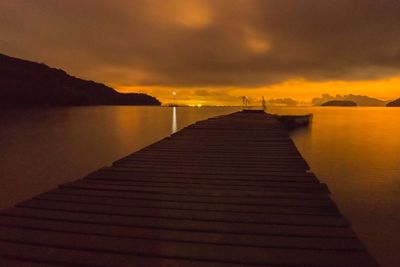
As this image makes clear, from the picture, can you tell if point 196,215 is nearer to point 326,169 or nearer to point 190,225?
point 190,225

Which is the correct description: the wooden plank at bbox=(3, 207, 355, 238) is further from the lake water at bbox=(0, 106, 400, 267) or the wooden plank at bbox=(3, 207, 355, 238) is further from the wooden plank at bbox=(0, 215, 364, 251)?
the lake water at bbox=(0, 106, 400, 267)

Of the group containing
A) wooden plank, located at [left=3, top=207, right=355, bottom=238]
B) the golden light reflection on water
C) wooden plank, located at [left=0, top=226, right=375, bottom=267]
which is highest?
wooden plank, located at [left=3, top=207, right=355, bottom=238]

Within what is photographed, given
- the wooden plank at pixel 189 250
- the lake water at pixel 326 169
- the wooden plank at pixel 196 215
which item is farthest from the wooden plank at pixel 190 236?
the lake water at pixel 326 169

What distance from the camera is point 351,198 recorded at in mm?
16922

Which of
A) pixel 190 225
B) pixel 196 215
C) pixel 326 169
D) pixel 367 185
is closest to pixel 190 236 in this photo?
pixel 190 225

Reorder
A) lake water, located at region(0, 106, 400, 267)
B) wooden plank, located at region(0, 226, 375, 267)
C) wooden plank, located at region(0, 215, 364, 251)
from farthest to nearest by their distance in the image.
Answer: lake water, located at region(0, 106, 400, 267)
wooden plank, located at region(0, 215, 364, 251)
wooden plank, located at region(0, 226, 375, 267)

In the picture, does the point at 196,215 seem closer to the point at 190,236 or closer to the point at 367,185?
the point at 190,236

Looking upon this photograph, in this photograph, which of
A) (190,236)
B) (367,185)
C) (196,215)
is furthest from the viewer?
(367,185)

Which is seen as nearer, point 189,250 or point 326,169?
point 189,250

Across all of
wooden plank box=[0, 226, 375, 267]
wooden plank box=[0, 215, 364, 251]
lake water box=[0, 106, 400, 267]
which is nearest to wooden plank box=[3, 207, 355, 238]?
wooden plank box=[0, 215, 364, 251]

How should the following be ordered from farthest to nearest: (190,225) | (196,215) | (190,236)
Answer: (196,215), (190,225), (190,236)

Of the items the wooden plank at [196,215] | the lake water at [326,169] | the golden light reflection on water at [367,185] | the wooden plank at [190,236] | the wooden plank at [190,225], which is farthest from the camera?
the lake water at [326,169]

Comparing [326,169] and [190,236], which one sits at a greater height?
[190,236]

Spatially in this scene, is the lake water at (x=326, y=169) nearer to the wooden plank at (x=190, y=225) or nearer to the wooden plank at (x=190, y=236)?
the wooden plank at (x=190, y=225)
